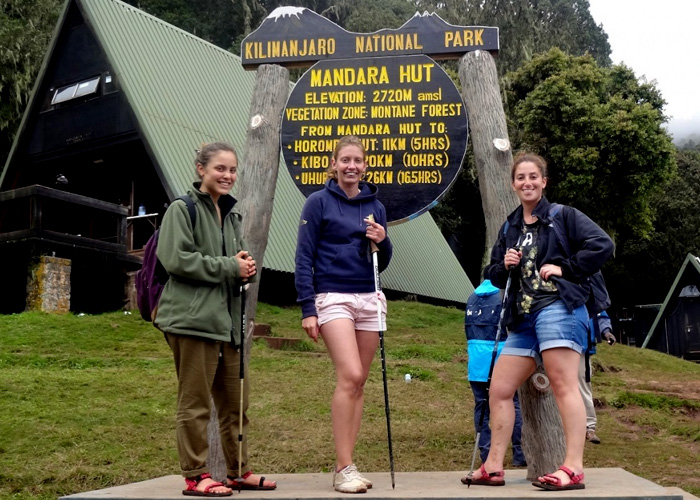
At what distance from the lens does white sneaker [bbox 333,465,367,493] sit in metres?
4.46

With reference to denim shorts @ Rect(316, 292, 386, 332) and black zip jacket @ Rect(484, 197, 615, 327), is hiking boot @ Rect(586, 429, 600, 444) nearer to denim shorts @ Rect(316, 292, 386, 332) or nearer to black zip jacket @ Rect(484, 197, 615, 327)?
black zip jacket @ Rect(484, 197, 615, 327)

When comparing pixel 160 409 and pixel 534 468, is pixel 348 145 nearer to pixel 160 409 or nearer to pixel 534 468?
pixel 534 468

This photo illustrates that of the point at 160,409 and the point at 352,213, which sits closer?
the point at 352,213

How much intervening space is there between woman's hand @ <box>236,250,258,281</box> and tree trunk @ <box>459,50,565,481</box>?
6.19 feet

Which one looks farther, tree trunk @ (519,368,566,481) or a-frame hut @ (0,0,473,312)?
a-frame hut @ (0,0,473,312)

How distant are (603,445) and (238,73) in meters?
15.1

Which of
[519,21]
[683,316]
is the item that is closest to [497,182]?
[683,316]

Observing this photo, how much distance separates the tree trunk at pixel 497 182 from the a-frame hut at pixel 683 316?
20455mm

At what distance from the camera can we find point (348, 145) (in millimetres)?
4957

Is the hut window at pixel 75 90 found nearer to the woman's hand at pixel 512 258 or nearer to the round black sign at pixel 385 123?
the round black sign at pixel 385 123

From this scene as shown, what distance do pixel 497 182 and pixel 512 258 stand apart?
4.78ft

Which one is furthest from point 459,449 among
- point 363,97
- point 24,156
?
point 24,156

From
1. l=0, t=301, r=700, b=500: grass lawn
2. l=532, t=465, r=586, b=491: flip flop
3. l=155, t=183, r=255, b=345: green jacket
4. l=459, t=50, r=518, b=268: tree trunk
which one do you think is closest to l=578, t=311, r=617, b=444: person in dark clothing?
l=0, t=301, r=700, b=500: grass lawn

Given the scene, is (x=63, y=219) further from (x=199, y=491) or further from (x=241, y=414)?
(x=199, y=491)
